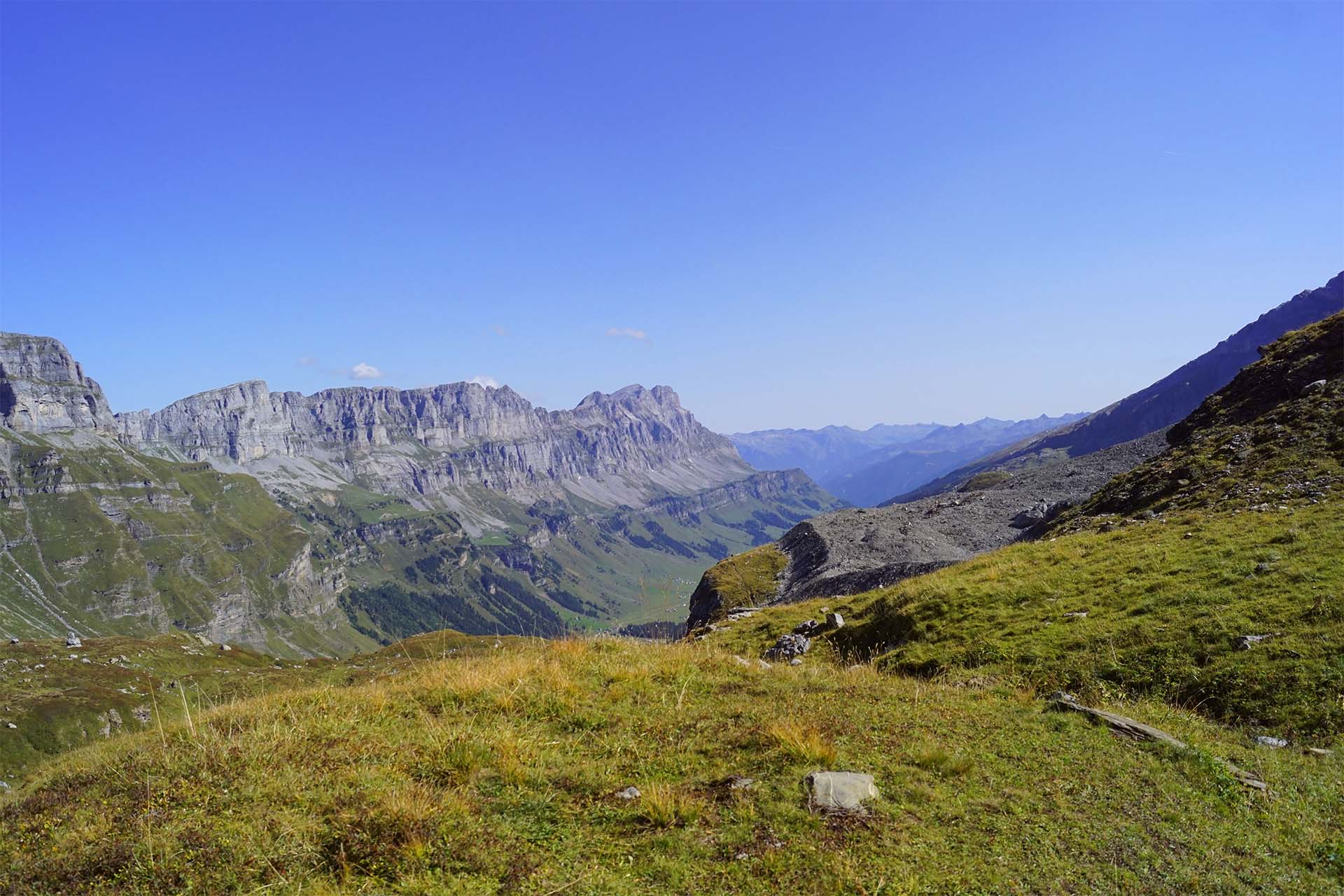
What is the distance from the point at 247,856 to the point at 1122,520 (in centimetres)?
3284

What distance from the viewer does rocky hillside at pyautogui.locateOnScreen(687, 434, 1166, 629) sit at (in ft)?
152

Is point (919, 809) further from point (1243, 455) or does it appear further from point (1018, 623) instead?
point (1243, 455)

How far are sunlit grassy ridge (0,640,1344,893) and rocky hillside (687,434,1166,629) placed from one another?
3090cm

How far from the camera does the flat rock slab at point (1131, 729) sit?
28.7 ft

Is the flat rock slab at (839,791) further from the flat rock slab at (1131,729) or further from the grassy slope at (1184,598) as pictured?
the grassy slope at (1184,598)

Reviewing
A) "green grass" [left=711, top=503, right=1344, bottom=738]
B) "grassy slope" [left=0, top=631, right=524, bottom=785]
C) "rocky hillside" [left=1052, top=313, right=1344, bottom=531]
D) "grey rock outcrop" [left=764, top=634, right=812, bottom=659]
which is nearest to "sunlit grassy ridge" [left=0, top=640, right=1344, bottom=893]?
"green grass" [left=711, top=503, right=1344, bottom=738]

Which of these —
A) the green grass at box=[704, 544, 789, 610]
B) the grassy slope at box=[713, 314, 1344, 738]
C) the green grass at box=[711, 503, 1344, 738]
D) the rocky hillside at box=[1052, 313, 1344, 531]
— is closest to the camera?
the green grass at box=[711, 503, 1344, 738]

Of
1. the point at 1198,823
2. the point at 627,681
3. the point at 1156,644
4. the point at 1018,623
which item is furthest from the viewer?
the point at 1018,623

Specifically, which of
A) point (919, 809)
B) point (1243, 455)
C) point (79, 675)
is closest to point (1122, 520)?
point (1243, 455)

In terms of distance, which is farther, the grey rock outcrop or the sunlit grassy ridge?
the grey rock outcrop

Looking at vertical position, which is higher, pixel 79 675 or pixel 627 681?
pixel 627 681

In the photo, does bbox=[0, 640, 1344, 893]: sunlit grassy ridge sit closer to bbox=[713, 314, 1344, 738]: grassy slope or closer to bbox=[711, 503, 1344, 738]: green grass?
bbox=[711, 503, 1344, 738]: green grass

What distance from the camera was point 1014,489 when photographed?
6078 centimetres

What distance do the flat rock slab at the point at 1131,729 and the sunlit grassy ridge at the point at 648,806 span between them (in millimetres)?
258
